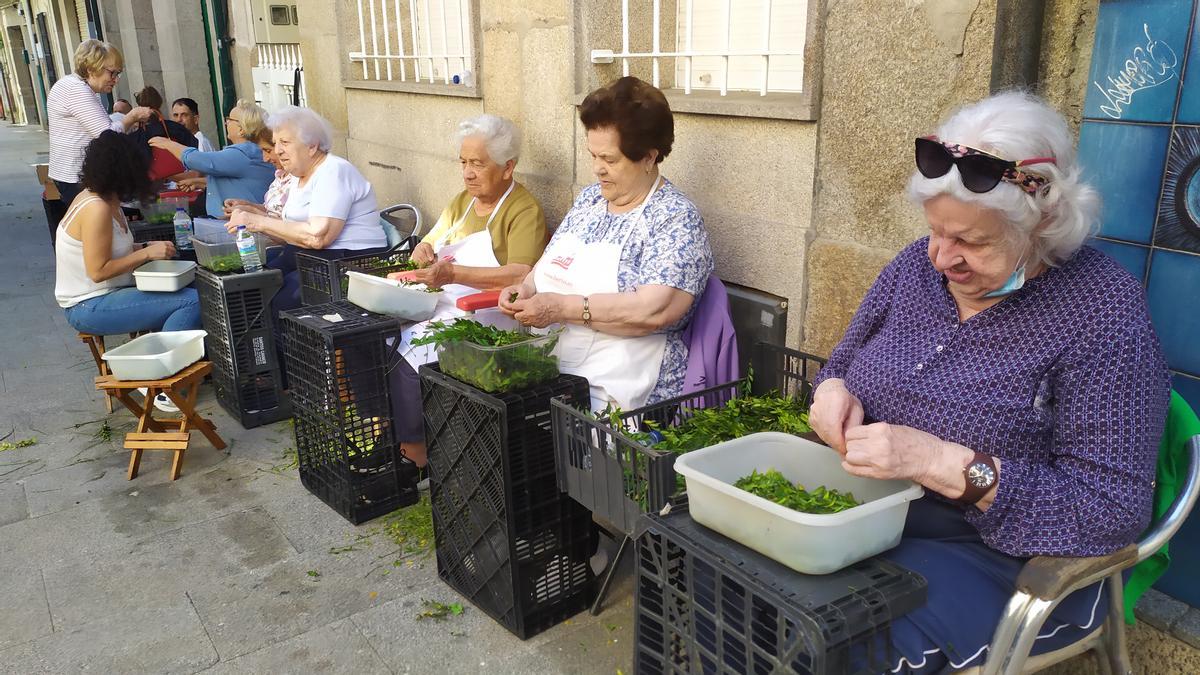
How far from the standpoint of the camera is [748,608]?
153 centimetres

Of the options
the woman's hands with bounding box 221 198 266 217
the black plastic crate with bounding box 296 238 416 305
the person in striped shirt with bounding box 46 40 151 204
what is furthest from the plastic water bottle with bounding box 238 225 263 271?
the person in striped shirt with bounding box 46 40 151 204

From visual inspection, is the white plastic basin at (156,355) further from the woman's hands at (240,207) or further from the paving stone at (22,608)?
the woman's hands at (240,207)

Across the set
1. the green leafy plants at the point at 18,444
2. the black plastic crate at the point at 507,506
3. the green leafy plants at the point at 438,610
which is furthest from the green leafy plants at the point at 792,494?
the green leafy plants at the point at 18,444

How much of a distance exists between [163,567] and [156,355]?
3.48 feet

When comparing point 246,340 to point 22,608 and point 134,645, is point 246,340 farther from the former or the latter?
point 134,645

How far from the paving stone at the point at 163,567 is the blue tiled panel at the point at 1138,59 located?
305cm

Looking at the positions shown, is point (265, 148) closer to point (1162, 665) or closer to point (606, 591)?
point (606, 591)

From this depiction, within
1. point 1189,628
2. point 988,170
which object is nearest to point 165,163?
point 988,170

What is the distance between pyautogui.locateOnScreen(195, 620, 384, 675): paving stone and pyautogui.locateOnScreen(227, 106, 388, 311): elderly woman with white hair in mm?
2250

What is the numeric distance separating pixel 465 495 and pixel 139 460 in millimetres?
2065

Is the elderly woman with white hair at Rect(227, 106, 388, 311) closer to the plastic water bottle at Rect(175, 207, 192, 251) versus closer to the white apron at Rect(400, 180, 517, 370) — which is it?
the white apron at Rect(400, 180, 517, 370)

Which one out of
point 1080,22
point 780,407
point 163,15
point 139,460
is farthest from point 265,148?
point 163,15

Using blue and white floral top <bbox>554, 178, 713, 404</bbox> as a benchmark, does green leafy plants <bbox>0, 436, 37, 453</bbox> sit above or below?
below

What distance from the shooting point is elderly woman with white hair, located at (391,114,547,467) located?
3549 millimetres
